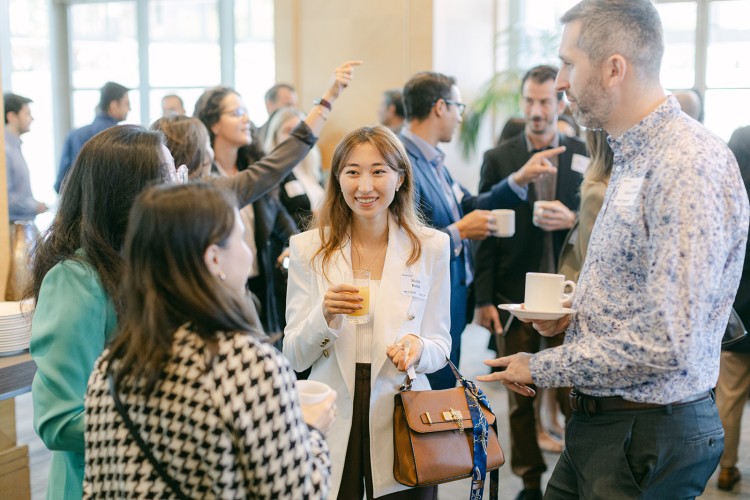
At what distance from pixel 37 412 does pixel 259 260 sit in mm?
2163

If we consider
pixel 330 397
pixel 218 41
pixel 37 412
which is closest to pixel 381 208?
pixel 330 397

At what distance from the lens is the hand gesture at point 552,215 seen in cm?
331

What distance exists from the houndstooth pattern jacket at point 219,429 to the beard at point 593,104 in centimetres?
91

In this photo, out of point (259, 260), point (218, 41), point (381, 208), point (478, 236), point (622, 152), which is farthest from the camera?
point (218, 41)

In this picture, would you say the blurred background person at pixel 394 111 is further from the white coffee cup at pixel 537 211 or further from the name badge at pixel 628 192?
the name badge at pixel 628 192

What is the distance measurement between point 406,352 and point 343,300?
0.23 m

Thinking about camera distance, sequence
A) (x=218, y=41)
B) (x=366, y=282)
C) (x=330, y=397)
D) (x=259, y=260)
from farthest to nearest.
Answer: (x=218, y=41) < (x=259, y=260) < (x=366, y=282) < (x=330, y=397)

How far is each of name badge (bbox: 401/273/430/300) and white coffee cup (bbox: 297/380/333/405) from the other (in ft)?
2.60

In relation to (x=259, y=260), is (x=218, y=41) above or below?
above

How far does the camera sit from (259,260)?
3.80 m

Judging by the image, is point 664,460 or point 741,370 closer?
point 664,460

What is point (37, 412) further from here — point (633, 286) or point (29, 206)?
point (29, 206)

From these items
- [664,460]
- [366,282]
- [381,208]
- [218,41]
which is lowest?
[664,460]

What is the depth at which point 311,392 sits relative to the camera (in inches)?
60.1
